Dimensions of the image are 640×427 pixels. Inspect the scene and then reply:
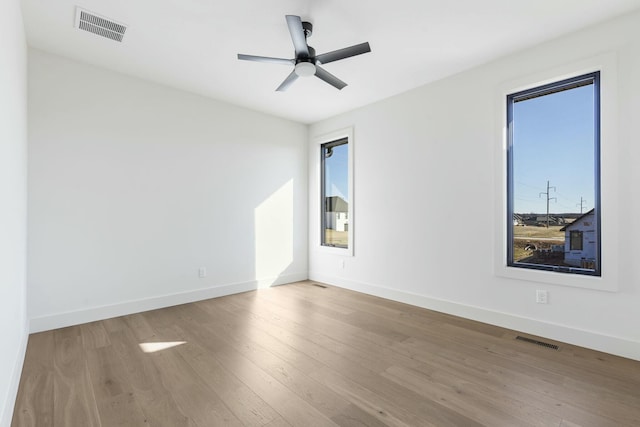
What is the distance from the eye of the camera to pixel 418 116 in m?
3.85

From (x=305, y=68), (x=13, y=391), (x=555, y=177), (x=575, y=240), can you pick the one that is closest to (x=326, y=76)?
(x=305, y=68)

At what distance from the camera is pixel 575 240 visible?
9.27 ft

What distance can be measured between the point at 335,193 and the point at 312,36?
108 inches

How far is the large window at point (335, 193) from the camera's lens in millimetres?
4977

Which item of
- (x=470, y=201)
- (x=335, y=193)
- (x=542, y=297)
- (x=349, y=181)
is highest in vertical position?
(x=349, y=181)

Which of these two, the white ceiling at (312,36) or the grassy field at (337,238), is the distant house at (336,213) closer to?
the grassy field at (337,238)

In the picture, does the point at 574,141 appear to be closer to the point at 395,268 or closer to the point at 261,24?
the point at 395,268

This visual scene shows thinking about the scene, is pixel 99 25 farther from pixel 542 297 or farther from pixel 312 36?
pixel 542 297

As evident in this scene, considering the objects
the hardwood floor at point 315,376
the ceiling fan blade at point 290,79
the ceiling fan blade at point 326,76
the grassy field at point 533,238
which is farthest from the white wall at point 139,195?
the grassy field at point 533,238

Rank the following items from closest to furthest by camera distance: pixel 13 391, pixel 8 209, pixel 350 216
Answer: pixel 8 209, pixel 13 391, pixel 350 216

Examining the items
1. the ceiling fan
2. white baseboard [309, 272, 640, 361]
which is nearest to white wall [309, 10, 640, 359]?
white baseboard [309, 272, 640, 361]

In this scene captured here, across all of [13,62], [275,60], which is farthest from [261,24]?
[13,62]

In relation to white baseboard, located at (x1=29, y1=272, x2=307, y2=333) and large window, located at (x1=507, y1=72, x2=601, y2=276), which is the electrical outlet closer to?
large window, located at (x1=507, y1=72, x2=601, y2=276)

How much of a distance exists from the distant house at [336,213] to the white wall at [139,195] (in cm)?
79
